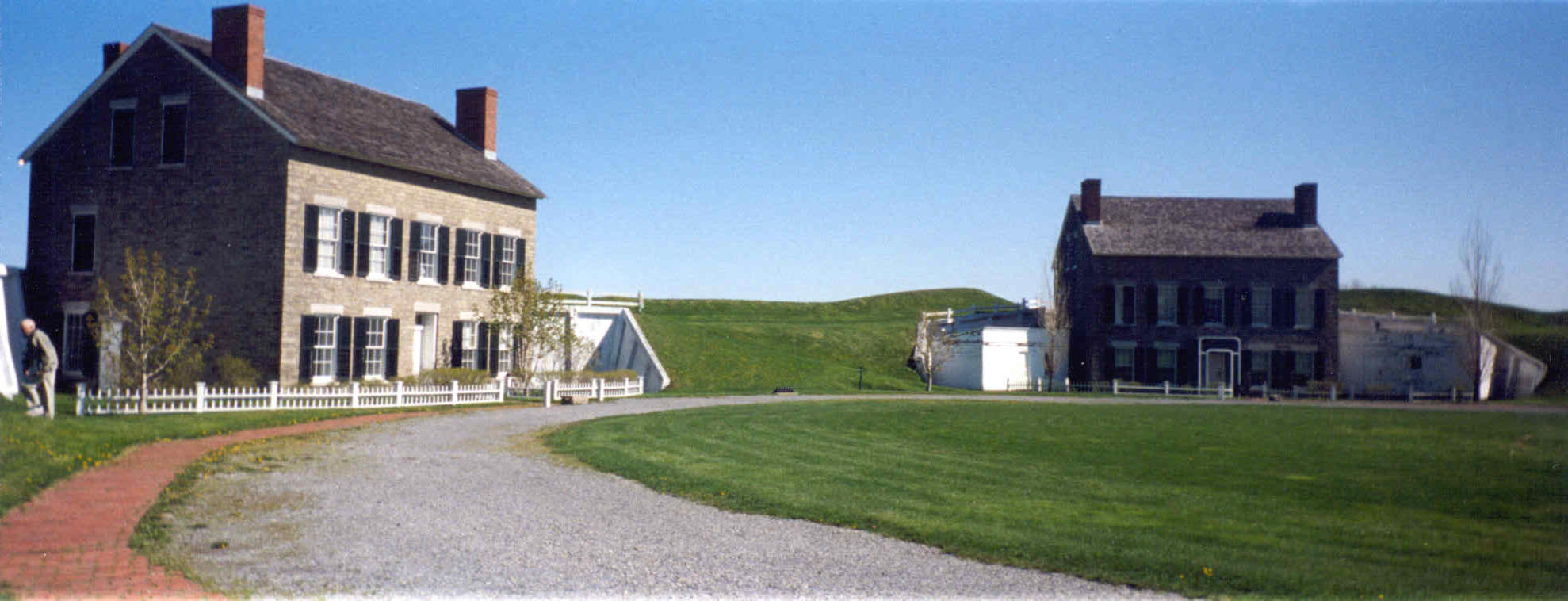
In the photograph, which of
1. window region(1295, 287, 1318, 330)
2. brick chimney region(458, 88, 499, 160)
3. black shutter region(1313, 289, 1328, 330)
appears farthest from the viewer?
window region(1295, 287, 1318, 330)

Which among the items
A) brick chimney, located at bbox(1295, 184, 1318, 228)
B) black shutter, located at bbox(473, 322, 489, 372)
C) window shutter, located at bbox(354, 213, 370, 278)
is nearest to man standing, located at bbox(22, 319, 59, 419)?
window shutter, located at bbox(354, 213, 370, 278)

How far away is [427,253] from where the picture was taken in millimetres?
29797

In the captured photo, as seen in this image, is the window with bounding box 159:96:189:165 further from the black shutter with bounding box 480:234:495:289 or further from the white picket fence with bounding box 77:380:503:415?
the black shutter with bounding box 480:234:495:289

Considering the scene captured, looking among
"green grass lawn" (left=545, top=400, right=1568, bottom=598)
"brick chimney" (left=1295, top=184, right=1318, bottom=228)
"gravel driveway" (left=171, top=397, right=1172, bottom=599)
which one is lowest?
"gravel driveway" (left=171, top=397, right=1172, bottom=599)

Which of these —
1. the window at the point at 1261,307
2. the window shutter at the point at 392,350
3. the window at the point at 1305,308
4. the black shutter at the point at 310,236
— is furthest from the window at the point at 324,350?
the window at the point at 1305,308

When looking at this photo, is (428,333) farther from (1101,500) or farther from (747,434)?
(1101,500)

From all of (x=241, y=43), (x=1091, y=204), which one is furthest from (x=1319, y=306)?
(x=241, y=43)

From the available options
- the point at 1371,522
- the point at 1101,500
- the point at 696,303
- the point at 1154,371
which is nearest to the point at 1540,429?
the point at 1371,522

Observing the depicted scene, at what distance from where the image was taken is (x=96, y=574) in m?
7.05

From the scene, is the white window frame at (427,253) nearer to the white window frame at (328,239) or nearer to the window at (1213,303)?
the white window frame at (328,239)

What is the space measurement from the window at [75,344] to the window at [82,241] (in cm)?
125

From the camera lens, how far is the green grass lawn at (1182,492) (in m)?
7.55

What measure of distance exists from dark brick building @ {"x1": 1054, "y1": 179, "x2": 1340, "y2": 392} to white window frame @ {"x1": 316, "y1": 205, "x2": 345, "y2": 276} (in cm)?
2965

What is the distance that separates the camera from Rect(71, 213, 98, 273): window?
88.1 ft
